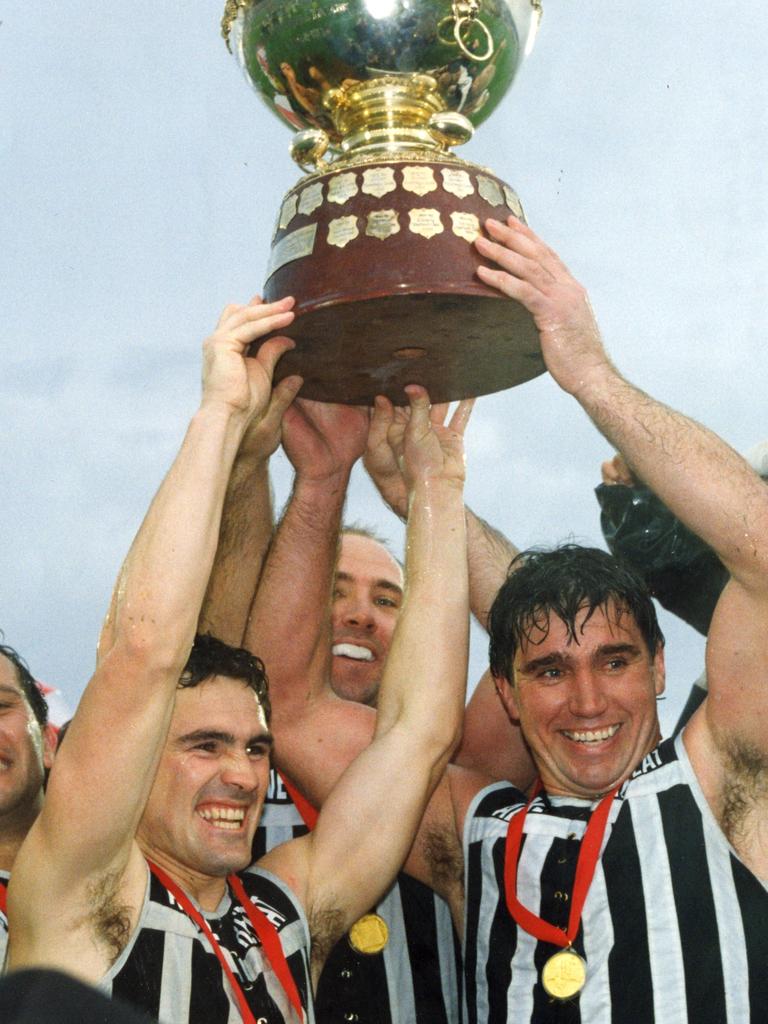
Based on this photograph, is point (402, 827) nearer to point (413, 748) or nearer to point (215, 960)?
point (413, 748)

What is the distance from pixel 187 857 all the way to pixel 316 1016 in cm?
53

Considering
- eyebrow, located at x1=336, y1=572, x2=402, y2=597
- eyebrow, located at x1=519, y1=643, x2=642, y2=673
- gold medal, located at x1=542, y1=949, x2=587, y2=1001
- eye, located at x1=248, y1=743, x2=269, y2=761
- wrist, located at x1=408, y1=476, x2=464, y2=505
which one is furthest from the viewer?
eyebrow, located at x1=336, y1=572, x2=402, y2=597

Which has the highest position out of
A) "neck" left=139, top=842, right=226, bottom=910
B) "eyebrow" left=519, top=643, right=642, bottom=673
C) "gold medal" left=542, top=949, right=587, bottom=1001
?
"eyebrow" left=519, top=643, right=642, bottom=673

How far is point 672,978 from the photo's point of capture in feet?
9.26

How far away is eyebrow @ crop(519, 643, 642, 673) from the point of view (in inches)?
129

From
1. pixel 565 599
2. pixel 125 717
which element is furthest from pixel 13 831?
pixel 565 599

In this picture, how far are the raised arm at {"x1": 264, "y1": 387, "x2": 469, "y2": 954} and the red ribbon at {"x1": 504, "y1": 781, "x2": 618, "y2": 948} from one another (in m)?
0.24

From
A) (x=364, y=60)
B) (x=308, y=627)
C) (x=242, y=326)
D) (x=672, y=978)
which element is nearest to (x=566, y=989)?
(x=672, y=978)

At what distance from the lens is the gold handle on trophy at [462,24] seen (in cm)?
308

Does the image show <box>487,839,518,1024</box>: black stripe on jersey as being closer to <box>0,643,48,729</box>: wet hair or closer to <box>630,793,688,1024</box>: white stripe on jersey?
<box>630,793,688,1024</box>: white stripe on jersey

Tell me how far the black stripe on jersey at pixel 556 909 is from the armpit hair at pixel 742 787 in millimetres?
335

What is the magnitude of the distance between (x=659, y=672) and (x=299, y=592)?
0.98 m

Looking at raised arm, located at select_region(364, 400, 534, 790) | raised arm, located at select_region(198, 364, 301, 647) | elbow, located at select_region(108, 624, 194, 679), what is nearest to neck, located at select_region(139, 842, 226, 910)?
elbow, located at select_region(108, 624, 194, 679)

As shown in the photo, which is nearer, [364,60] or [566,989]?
[566,989]
